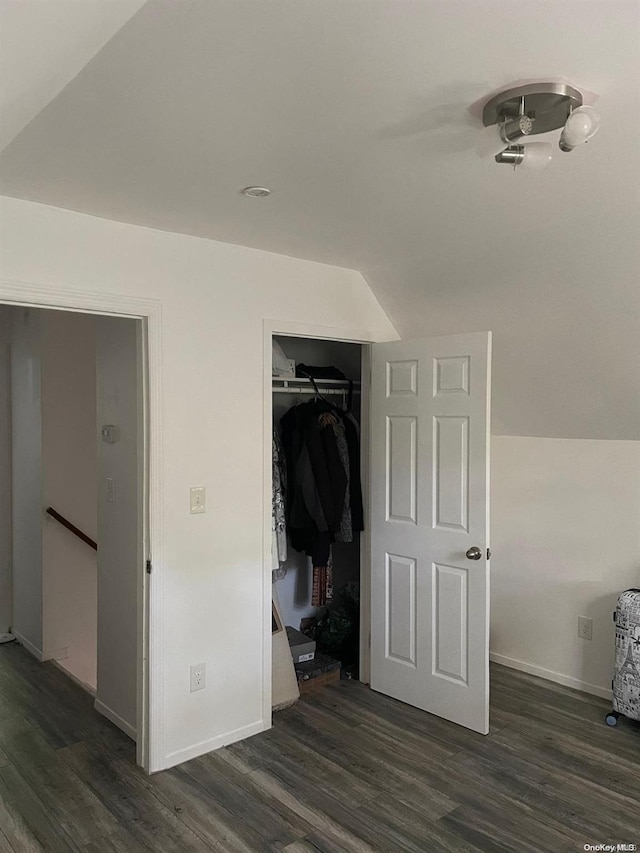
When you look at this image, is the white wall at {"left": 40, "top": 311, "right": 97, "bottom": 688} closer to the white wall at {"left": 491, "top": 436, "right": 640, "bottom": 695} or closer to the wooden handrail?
the wooden handrail

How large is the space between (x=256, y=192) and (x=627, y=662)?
275 centimetres

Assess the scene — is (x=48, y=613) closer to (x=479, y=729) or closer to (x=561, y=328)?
(x=479, y=729)

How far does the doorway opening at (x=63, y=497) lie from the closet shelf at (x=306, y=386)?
1002mm

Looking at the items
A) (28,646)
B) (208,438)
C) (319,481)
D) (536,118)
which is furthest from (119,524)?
(536,118)

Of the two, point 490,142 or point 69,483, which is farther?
point 69,483

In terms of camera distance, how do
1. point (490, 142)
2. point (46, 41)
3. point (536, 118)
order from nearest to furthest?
point (46, 41) < point (536, 118) < point (490, 142)

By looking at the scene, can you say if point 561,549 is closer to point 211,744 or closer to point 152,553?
point 211,744

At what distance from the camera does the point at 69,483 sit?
13.8 ft

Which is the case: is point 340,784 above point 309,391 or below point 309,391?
below

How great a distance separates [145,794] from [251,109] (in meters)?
2.57

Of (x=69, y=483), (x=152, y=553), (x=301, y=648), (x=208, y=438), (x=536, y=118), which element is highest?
(x=536, y=118)

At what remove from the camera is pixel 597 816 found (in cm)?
250

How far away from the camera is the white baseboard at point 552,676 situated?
140 inches

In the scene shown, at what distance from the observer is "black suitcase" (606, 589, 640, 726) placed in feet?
10.3
